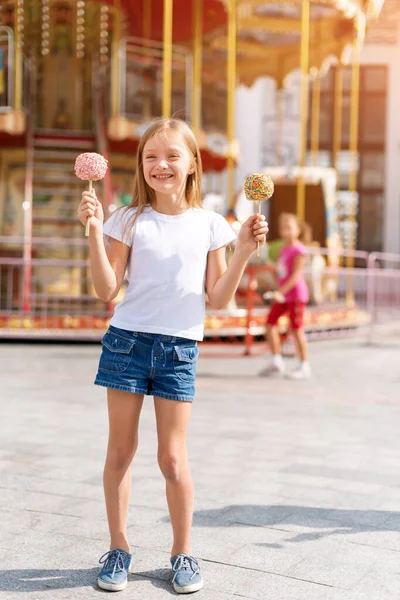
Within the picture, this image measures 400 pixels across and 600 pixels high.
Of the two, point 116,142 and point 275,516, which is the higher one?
point 116,142

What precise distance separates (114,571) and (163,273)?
0.93 m

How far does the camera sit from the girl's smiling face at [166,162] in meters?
2.81

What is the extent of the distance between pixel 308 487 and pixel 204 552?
105cm

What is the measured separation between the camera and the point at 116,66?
12453 millimetres

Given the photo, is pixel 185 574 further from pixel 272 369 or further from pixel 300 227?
pixel 300 227

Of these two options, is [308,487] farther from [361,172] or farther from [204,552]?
[361,172]

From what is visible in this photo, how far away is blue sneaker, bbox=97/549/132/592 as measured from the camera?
8.79 feet

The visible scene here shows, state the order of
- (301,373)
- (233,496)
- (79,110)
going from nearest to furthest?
(233,496) < (301,373) < (79,110)

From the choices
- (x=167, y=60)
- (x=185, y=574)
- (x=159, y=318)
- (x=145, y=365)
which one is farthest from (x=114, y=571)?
(x=167, y=60)

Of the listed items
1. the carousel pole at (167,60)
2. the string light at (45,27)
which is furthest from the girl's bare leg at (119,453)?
the string light at (45,27)

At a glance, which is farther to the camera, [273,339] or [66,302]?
[66,302]

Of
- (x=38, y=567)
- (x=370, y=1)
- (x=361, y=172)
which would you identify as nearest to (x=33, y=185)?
(x=370, y=1)

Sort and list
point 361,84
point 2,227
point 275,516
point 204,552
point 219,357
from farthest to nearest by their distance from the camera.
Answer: point 361,84 → point 2,227 → point 219,357 → point 275,516 → point 204,552

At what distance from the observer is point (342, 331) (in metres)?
12.9
